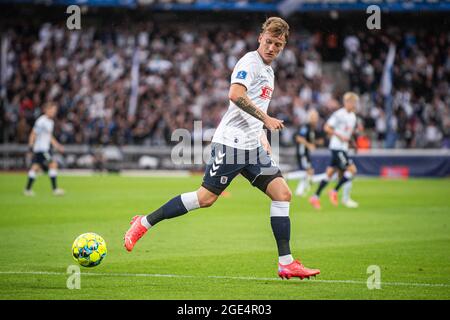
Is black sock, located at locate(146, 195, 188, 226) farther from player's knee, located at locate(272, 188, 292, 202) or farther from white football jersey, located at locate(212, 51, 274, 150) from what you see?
player's knee, located at locate(272, 188, 292, 202)

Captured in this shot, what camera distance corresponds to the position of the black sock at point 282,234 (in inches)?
343

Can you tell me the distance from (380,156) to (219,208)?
1304 centimetres

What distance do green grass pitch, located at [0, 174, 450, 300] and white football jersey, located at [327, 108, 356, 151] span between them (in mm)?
1651

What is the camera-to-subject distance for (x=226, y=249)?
37.7ft

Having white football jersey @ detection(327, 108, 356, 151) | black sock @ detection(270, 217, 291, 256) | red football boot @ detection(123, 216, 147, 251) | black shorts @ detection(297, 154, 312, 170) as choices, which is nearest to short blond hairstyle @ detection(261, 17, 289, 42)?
black sock @ detection(270, 217, 291, 256)

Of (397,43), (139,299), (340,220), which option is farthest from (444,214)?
(397,43)

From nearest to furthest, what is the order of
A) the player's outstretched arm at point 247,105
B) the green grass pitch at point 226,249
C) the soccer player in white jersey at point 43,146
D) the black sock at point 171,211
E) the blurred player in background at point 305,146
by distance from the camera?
the green grass pitch at point 226,249 < the player's outstretched arm at point 247,105 < the black sock at point 171,211 < the soccer player in white jersey at point 43,146 < the blurred player in background at point 305,146

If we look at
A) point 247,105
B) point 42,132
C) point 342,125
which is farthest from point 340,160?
point 247,105

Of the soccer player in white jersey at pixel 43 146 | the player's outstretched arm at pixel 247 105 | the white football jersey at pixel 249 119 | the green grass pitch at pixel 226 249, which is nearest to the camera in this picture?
the green grass pitch at pixel 226 249

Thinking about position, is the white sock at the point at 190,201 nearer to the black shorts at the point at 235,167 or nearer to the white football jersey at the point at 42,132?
the black shorts at the point at 235,167

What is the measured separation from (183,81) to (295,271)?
1076 inches

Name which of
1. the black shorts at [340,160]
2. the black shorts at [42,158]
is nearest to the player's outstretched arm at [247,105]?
the black shorts at [340,160]

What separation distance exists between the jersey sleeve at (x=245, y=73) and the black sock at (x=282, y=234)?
1.53m

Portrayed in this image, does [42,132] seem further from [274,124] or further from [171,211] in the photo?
[274,124]
